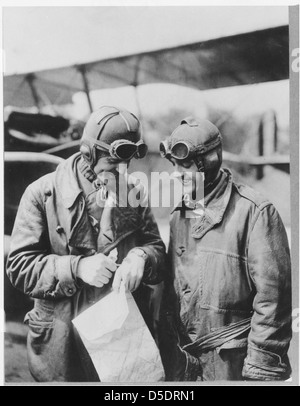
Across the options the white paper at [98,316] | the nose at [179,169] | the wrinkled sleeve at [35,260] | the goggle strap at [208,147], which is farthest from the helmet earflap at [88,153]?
the white paper at [98,316]

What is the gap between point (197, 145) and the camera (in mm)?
2756

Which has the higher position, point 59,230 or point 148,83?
point 148,83

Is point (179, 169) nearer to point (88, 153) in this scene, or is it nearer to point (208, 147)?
point (208, 147)

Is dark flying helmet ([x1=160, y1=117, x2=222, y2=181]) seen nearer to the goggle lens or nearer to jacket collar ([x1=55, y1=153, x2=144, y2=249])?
the goggle lens

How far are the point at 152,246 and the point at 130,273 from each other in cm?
18

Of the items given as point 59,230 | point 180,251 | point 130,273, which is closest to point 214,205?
point 180,251

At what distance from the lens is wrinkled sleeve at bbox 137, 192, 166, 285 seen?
280cm

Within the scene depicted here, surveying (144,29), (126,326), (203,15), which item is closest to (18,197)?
(126,326)

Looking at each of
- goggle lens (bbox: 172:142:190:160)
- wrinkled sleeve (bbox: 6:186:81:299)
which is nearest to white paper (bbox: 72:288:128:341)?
wrinkled sleeve (bbox: 6:186:81:299)

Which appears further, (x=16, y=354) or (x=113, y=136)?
(x=16, y=354)

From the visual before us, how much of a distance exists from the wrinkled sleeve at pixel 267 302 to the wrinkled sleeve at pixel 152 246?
1.51ft

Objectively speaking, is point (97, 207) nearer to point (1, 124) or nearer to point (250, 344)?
point (1, 124)

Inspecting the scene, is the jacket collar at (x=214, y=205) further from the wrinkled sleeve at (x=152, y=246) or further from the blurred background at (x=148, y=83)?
the wrinkled sleeve at (x=152, y=246)

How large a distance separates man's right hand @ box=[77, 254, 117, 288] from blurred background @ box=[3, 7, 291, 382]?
1.20ft
